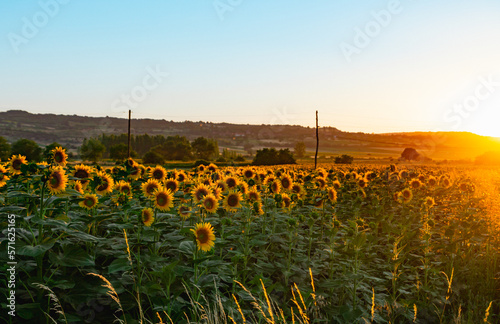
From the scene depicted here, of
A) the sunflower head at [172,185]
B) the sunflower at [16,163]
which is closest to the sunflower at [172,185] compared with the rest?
the sunflower head at [172,185]

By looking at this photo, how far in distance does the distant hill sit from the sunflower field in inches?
5074

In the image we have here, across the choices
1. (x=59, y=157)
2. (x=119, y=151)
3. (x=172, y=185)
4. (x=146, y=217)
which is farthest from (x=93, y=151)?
(x=146, y=217)

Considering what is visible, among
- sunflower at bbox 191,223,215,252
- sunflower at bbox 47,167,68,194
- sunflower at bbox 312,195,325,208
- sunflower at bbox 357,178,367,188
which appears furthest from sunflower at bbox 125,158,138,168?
sunflower at bbox 357,178,367,188

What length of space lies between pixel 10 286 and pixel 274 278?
3.47 m

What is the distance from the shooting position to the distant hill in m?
144

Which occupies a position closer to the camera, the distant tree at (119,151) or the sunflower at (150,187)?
the sunflower at (150,187)

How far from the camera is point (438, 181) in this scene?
1034 centimetres

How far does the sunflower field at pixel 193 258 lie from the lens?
3.48 meters

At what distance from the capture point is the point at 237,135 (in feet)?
532

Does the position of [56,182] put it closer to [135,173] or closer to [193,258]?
[193,258]

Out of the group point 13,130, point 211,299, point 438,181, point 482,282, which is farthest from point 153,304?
point 13,130

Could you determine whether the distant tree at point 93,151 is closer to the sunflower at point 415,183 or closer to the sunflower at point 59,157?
the sunflower at point 415,183

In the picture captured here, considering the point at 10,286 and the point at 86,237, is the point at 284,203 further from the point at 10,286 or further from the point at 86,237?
the point at 10,286

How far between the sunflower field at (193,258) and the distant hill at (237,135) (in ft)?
423
